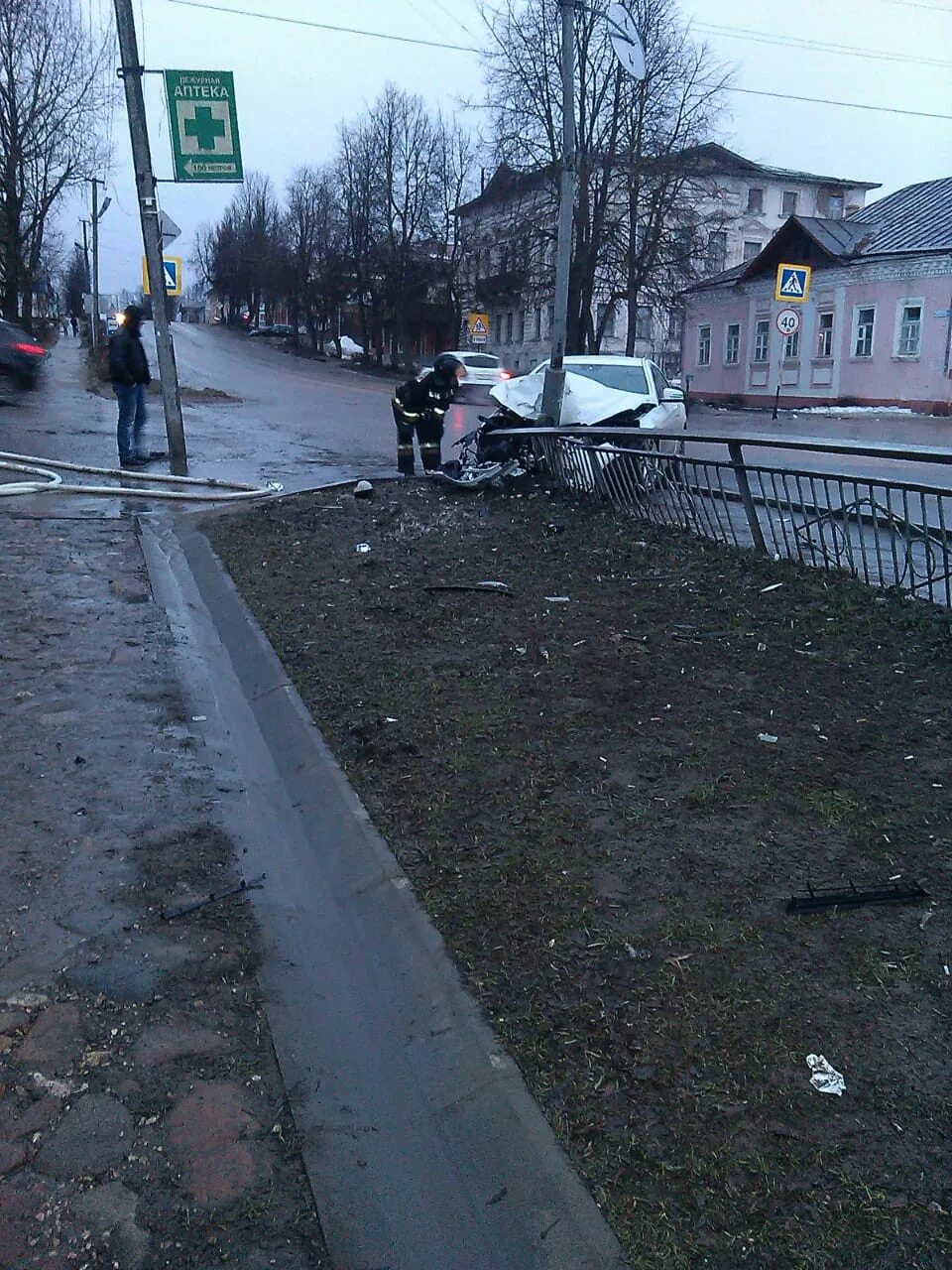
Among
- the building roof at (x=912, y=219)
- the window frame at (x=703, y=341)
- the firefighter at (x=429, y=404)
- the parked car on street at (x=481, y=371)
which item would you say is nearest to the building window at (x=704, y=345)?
the window frame at (x=703, y=341)

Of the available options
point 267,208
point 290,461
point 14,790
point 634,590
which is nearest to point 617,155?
point 290,461

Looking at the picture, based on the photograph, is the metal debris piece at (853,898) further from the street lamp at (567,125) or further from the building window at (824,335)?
the building window at (824,335)

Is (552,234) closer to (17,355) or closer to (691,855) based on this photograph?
(17,355)

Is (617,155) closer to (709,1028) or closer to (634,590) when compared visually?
(634,590)

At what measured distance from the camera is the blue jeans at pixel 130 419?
1385cm

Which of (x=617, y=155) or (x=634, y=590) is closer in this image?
(x=634, y=590)

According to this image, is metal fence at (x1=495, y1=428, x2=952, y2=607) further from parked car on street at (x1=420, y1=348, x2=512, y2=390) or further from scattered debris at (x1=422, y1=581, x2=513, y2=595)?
parked car on street at (x1=420, y1=348, x2=512, y2=390)

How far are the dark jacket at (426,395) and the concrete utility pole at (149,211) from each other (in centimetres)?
270

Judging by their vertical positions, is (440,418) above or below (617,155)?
below

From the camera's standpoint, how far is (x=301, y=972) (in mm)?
3439

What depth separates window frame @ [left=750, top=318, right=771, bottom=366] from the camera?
45.0 metres

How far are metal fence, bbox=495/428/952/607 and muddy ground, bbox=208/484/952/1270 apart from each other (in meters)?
0.20

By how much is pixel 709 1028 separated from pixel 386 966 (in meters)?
1.03

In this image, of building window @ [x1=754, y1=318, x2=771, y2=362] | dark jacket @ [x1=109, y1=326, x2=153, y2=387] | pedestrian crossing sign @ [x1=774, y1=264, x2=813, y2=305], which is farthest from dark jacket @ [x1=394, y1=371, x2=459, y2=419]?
building window @ [x1=754, y1=318, x2=771, y2=362]
